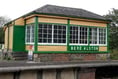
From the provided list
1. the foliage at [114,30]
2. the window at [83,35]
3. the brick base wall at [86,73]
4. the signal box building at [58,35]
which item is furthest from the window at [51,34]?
the foliage at [114,30]

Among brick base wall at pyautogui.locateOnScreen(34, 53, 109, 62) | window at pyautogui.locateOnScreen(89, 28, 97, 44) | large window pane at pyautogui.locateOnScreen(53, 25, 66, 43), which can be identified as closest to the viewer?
A: brick base wall at pyautogui.locateOnScreen(34, 53, 109, 62)

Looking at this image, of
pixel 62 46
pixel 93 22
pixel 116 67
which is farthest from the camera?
pixel 93 22

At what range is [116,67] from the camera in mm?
10703

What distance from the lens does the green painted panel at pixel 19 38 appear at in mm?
16812

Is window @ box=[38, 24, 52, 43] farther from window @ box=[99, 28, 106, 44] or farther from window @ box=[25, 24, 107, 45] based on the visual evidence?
window @ box=[99, 28, 106, 44]

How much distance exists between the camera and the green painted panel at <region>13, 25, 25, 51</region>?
16812mm

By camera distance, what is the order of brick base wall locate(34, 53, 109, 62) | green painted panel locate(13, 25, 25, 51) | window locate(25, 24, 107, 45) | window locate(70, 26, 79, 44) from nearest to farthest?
brick base wall locate(34, 53, 109, 62) < window locate(25, 24, 107, 45) < green painted panel locate(13, 25, 25, 51) < window locate(70, 26, 79, 44)

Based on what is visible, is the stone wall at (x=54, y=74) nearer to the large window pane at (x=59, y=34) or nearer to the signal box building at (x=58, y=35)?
the signal box building at (x=58, y=35)

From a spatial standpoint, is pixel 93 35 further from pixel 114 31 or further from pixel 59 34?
pixel 114 31

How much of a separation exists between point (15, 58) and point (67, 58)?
170 inches

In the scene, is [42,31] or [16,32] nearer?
[42,31]

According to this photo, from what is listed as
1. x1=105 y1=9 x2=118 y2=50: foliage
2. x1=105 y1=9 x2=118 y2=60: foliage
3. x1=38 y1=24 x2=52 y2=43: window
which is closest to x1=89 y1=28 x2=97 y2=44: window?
x1=38 y1=24 x2=52 y2=43: window

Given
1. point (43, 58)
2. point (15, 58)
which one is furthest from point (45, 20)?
point (15, 58)

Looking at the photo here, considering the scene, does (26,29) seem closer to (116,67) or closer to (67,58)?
(67,58)
